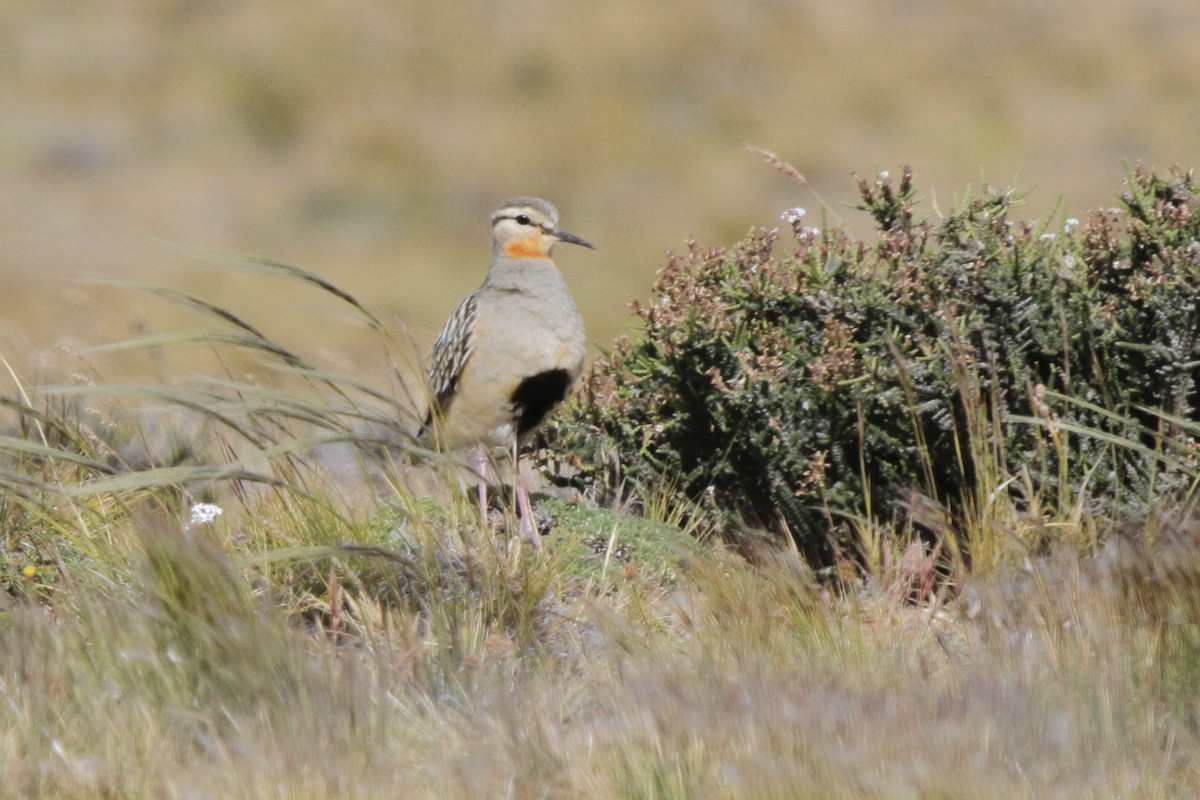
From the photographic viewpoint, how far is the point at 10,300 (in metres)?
19.7

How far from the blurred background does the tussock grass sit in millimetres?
15524

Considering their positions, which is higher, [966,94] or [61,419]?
[966,94]

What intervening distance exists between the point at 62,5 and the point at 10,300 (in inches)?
482

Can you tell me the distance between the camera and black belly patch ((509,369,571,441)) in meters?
6.26

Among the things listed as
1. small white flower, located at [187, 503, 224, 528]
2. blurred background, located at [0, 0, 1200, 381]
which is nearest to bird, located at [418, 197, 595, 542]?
small white flower, located at [187, 503, 224, 528]

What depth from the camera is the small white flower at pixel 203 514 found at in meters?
5.16

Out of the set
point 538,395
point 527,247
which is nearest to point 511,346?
point 538,395

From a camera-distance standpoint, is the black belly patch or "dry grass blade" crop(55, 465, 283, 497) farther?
the black belly patch

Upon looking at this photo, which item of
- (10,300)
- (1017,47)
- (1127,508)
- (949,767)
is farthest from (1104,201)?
(949,767)

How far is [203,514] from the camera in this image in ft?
17.0

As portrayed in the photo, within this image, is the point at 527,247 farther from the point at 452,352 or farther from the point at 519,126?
the point at 519,126

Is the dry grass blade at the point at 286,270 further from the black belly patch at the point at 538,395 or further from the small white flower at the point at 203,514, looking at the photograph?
the black belly patch at the point at 538,395

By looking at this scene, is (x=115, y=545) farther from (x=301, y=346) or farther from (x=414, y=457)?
(x=301, y=346)

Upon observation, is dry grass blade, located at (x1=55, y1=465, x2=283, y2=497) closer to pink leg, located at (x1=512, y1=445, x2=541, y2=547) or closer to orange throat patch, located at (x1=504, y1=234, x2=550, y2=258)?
pink leg, located at (x1=512, y1=445, x2=541, y2=547)
